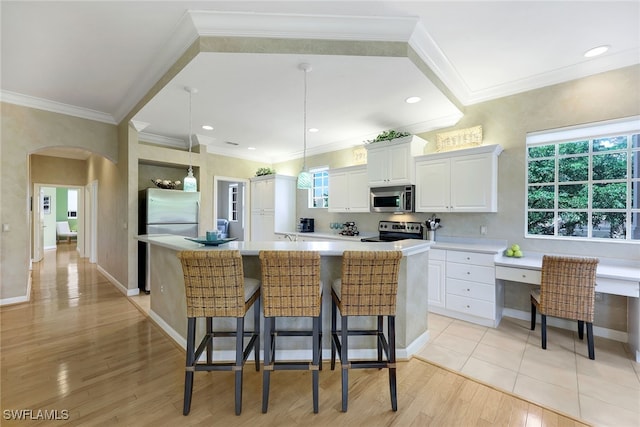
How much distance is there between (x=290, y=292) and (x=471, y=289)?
247cm

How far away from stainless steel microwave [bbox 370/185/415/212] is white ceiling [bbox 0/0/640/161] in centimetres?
107

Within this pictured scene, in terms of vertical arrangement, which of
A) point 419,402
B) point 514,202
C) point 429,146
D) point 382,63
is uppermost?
point 382,63

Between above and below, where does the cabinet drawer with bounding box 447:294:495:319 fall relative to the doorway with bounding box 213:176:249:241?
below

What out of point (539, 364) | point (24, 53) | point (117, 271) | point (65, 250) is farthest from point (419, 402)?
point (65, 250)

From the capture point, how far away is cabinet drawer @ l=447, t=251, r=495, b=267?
3043 millimetres

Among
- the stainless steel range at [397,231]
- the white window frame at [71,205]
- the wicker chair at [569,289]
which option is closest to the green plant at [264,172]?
the stainless steel range at [397,231]

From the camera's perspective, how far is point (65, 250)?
8.72 meters

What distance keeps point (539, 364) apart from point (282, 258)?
249cm

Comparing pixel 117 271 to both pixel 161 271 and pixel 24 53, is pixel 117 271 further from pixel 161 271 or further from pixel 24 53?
pixel 24 53

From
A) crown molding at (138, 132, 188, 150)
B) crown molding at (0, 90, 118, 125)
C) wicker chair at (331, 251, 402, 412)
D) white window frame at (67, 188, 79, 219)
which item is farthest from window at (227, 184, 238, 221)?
white window frame at (67, 188, 79, 219)

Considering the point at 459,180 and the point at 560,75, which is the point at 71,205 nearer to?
the point at 459,180

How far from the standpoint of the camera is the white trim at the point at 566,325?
108 inches

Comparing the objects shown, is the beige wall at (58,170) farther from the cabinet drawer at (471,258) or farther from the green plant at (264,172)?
the cabinet drawer at (471,258)

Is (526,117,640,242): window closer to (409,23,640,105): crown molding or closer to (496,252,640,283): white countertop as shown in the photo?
(496,252,640,283): white countertop
